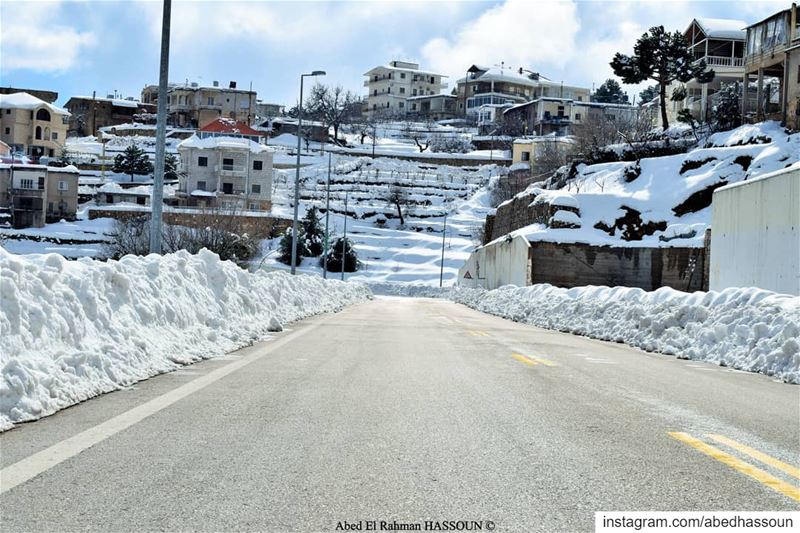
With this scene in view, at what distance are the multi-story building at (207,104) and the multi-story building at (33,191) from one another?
2305 inches

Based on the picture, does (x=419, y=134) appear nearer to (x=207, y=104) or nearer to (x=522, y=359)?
(x=207, y=104)

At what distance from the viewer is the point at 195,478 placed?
5.21 meters

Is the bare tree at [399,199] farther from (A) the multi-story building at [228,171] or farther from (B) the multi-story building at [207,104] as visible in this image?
(B) the multi-story building at [207,104]

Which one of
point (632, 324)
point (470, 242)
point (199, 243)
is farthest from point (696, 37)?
point (632, 324)

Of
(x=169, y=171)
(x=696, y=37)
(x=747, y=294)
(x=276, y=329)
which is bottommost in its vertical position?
(x=276, y=329)

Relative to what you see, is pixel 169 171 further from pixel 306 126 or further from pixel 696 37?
pixel 696 37

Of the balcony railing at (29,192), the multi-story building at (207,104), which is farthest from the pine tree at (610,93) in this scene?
the balcony railing at (29,192)

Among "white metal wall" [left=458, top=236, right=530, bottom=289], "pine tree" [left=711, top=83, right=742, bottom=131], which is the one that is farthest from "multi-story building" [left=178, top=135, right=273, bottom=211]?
"pine tree" [left=711, top=83, right=742, bottom=131]

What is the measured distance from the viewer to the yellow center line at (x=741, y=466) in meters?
5.16

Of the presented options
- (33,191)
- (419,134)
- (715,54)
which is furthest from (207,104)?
(715,54)

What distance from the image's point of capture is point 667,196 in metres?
54.4

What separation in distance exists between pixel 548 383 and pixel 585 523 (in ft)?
19.2

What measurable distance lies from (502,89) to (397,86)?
86.2 ft

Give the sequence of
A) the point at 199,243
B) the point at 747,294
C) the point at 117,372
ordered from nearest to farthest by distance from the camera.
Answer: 1. the point at 117,372
2. the point at 747,294
3. the point at 199,243
